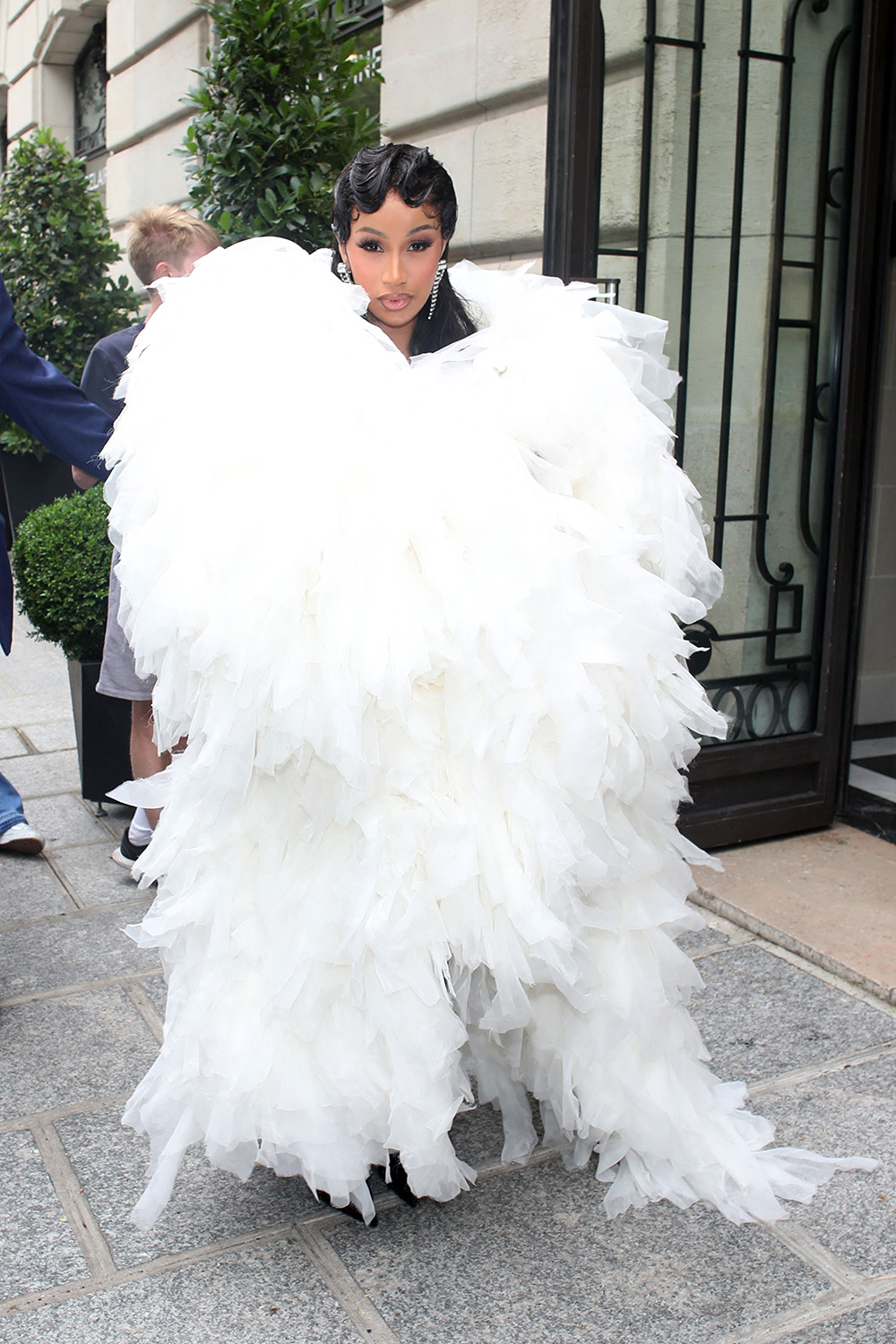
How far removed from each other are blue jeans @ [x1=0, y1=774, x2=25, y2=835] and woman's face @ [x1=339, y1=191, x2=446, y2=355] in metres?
2.50

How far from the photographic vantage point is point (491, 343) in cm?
219

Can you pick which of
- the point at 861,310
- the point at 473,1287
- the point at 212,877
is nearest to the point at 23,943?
the point at 212,877

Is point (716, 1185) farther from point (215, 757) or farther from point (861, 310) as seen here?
point (861, 310)

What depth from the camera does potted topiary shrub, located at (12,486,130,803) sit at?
4.31m

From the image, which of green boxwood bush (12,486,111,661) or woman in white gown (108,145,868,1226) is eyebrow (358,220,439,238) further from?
green boxwood bush (12,486,111,661)

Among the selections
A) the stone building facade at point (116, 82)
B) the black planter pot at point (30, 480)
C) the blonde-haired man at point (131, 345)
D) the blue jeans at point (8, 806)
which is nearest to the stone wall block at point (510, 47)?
the blonde-haired man at point (131, 345)

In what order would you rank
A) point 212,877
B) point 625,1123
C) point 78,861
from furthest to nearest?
1. point 78,861
2. point 625,1123
3. point 212,877

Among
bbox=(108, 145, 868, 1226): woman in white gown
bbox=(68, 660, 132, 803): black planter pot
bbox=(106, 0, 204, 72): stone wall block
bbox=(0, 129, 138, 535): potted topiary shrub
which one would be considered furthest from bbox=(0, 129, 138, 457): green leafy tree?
bbox=(108, 145, 868, 1226): woman in white gown

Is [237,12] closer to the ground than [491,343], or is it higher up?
higher up

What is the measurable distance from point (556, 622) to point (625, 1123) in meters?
0.96

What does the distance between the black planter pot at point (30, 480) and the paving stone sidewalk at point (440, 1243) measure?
646cm

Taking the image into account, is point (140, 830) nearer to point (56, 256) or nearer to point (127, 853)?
point (127, 853)

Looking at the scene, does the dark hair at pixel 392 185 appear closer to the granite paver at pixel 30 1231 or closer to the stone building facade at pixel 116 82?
the granite paver at pixel 30 1231

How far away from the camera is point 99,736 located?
4.41 meters
